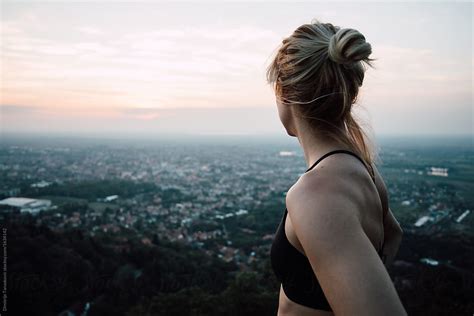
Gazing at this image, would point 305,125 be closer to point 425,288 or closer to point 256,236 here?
point 425,288

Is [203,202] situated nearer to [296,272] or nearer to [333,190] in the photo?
[296,272]

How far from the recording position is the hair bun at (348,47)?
669mm

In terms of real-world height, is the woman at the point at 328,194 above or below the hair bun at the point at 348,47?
below

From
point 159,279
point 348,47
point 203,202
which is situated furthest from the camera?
point 203,202

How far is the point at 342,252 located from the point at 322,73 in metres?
0.36

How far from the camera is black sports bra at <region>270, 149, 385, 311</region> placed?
2.28 ft

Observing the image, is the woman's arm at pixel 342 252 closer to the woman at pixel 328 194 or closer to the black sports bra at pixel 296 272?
the woman at pixel 328 194

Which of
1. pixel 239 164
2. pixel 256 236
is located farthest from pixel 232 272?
pixel 239 164

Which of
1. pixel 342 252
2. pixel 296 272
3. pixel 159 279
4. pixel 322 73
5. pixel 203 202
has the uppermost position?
pixel 322 73

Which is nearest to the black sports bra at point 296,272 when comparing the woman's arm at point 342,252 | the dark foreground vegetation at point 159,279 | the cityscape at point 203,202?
the woman's arm at point 342,252

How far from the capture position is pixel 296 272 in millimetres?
717

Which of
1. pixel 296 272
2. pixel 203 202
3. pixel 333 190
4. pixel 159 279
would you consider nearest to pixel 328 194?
pixel 333 190

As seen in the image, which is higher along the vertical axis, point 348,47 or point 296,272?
point 348,47

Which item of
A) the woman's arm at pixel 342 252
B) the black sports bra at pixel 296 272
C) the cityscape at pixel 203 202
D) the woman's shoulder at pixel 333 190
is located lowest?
the cityscape at pixel 203 202
